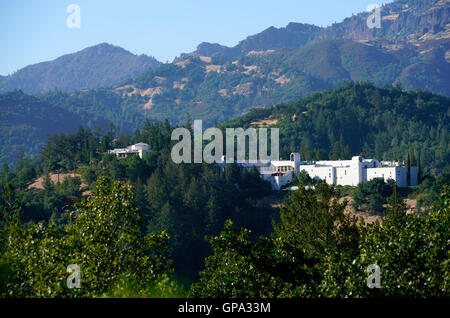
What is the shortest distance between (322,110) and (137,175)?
8069cm

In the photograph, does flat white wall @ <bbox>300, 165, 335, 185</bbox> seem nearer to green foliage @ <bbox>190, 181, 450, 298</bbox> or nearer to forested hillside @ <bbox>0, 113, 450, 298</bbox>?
forested hillside @ <bbox>0, 113, 450, 298</bbox>

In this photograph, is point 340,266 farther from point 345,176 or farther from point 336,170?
point 336,170

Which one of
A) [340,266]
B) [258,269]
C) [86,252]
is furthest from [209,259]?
→ [340,266]

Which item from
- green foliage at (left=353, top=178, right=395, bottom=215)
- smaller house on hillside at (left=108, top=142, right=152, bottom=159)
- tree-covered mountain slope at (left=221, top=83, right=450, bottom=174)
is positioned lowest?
green foliage at (left=353, top=178, right=395, bottom=215)

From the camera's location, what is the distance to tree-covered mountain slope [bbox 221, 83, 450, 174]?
456ft

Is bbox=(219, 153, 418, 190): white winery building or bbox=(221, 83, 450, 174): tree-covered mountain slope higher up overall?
bbox=(221, 83, 450, 174): tree-covered mountain slope

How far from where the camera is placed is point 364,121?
15562 cm

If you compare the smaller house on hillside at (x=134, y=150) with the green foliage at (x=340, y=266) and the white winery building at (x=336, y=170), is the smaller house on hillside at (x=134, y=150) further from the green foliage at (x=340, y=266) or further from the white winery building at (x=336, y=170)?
the green foliage at (x=340, y=266)

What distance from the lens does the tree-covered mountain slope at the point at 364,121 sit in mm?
138875

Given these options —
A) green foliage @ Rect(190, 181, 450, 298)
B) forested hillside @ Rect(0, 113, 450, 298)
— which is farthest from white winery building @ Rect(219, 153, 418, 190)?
green foliage @ Rect(190, 181, 450, 298)

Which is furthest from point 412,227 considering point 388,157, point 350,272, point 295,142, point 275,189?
point 295,142

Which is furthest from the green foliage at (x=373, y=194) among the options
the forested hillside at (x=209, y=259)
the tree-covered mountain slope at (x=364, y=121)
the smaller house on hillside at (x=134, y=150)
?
the tree-covered mountain slope at (x=364, y=121)
